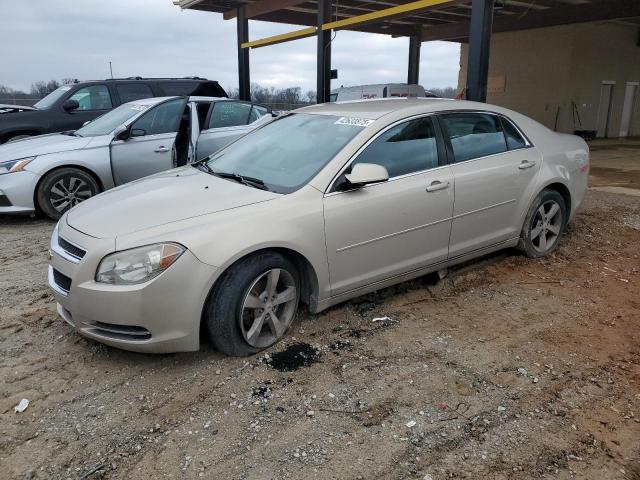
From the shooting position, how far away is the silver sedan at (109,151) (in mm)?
6441

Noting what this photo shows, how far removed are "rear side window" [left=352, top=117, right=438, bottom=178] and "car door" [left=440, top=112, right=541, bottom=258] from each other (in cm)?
20

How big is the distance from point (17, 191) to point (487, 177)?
18.0 feet

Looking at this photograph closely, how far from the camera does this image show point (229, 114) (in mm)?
7965

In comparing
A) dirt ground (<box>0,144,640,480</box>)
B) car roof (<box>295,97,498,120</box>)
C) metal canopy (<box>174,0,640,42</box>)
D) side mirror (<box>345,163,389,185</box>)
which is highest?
metal canopy (<box>174,0,640,42</box>)

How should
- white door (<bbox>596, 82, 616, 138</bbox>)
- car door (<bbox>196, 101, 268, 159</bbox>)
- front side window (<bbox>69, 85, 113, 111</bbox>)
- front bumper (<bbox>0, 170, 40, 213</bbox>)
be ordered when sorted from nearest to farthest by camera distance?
front bumper (<bbox>0, 170, 40, 213</bbox>) < car door (<bbox>196, 101, 268, 159</bbox>) < front side window (<bbox>69, 85, 113, 111</bbox>) < white door (<bbox>596, 82, 616, 138</bbox>)

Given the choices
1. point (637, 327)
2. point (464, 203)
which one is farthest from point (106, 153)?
point (637, 327)

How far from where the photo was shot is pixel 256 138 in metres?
4.42

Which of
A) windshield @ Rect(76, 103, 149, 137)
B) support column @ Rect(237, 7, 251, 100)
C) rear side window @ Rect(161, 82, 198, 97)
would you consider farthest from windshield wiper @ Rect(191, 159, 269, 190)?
support column @ Rect(237, 7, 251, 100)

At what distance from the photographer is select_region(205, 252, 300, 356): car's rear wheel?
3.10 metres

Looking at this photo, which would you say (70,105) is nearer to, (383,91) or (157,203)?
(157,203)

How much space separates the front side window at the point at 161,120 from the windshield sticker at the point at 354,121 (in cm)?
399

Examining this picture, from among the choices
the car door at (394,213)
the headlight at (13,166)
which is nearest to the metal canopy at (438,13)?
the headlight at (13,166)

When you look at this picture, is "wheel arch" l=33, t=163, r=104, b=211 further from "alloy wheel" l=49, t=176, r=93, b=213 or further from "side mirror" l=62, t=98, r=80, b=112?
"side mirror" l=62, t=98, r=80, b=112

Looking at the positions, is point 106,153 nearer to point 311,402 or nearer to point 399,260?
point 399,260
